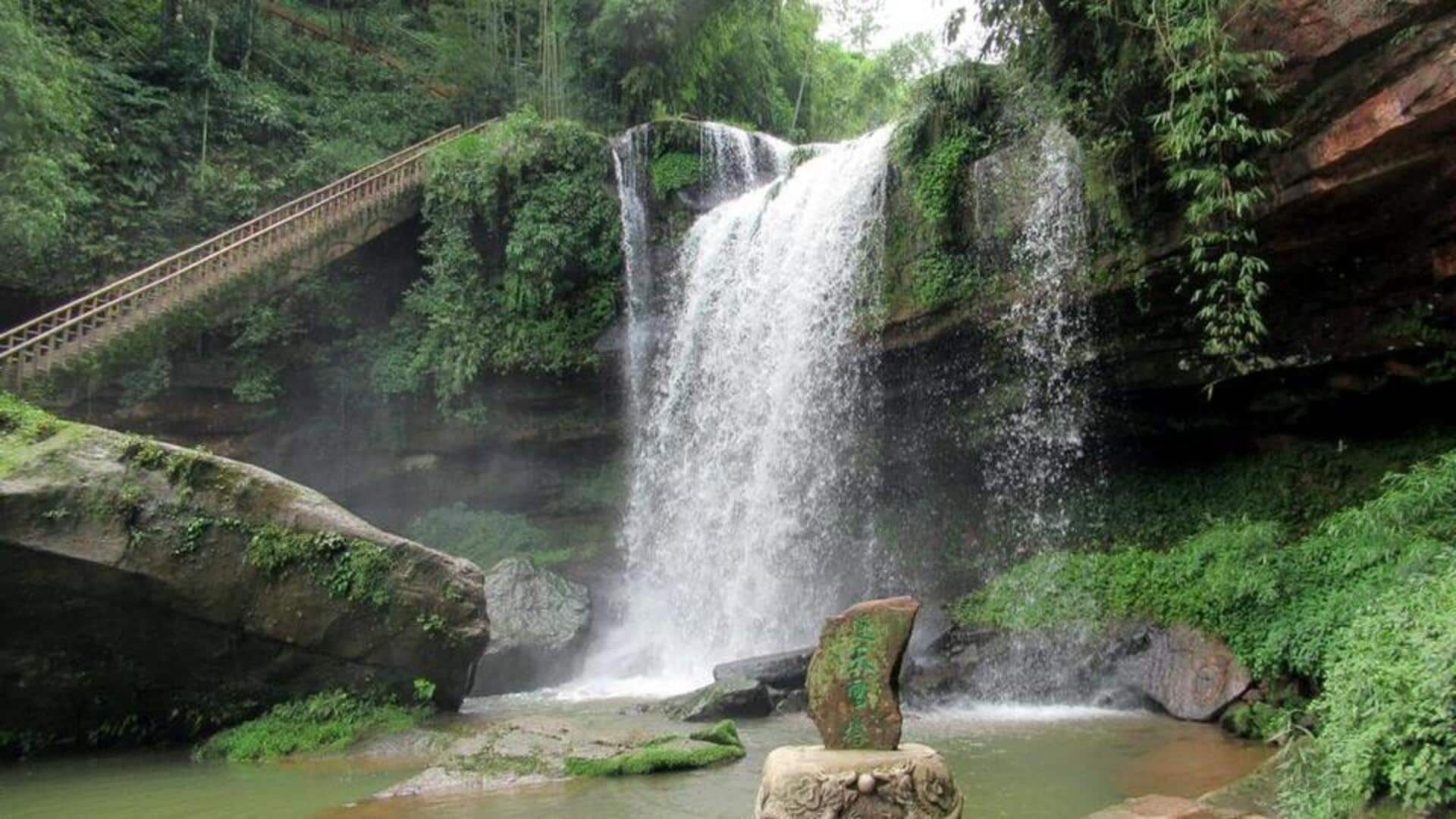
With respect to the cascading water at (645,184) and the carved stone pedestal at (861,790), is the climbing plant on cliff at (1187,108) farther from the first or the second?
the cascading water at (645,184)

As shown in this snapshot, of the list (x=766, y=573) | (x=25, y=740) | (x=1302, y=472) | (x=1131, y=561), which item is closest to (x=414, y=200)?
(x=766, y=573)

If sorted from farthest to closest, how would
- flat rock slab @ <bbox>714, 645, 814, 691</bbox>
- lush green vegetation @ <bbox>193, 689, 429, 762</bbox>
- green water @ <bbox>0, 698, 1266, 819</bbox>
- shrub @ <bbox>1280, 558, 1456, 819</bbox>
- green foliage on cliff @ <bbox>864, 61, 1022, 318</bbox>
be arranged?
1. green foliage on cliff @ <bbox>864, 61, 1022, 318</bbox>
2. flat rock slab @ <bbox>714, 645, 814, 691</bbox>
3. lush green vegetation @ <bbox>193, 689, 429, 762</bbox>
4. green water @ <bbox>0, 698, 1266, 819</bbox>
5. shrub @ <bbox>1280, 558, 1456, 819</bbox>

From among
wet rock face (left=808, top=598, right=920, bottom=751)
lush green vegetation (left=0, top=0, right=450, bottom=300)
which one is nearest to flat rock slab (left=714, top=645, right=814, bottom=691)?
wet rock face (left=808, top=598, right=920, bottom=751)

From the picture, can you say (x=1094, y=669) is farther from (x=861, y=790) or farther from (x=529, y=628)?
(x=529, y=628)

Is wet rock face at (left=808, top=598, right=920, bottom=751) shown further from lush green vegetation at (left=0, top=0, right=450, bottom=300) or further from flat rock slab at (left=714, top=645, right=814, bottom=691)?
lush green vegetation at (left=0, top=0, right=450, bottom=300)

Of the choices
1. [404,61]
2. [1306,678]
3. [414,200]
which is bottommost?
[1306,678]

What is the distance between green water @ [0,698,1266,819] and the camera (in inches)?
260

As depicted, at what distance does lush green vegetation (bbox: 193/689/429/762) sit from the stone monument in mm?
6134

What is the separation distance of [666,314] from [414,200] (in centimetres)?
540

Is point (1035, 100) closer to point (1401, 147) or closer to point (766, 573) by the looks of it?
point (1401, 147)

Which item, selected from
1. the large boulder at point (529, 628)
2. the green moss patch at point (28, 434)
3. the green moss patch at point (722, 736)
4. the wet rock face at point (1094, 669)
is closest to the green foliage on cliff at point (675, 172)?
the large boulder at point (529, 628)

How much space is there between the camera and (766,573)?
47.0 ft

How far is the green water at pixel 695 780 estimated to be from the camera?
660 centimetres

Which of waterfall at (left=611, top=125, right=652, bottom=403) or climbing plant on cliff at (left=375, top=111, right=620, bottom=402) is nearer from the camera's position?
climbing plant on cliff at (left=375, top=111, right=620, bottom=402)
